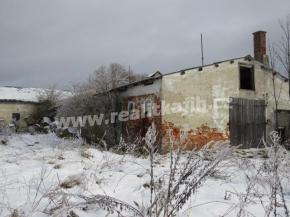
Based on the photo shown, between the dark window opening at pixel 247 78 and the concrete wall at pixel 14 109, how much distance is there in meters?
24.3

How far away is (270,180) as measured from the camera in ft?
10.8

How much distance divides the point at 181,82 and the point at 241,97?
3990 mm

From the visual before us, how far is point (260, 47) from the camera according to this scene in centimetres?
1967

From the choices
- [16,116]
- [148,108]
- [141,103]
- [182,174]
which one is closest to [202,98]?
[148,108]

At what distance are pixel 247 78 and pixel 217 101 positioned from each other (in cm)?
322

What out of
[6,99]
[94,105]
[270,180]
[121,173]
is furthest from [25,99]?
[270,180]

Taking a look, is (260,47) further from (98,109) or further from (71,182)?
(71,182)

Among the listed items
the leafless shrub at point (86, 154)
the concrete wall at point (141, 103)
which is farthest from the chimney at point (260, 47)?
the leafless shrub at point (86, 154)

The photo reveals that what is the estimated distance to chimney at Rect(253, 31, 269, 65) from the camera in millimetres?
19562

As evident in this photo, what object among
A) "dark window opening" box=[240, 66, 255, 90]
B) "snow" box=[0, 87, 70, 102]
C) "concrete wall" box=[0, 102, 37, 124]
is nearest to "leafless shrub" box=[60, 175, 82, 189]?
"dark window opening" box=[240, 66, 255, 90]

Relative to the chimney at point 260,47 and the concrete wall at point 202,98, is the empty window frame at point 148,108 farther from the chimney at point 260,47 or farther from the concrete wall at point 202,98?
the chimney at point 260,47

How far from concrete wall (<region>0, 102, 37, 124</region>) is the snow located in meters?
0.61

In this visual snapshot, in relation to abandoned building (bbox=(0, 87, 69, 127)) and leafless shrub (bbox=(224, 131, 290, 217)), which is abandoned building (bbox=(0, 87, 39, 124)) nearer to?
abandoned building (bbox=(0, 87, 69, 127))

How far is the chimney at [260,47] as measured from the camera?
1956cm
